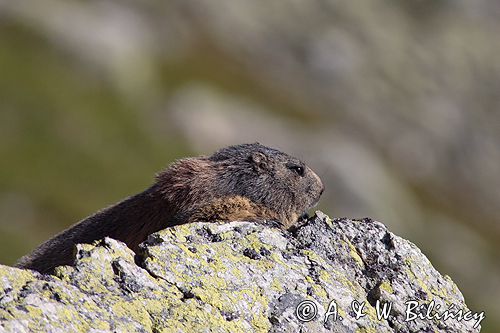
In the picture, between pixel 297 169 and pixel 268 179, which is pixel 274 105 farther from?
pixel 268 179

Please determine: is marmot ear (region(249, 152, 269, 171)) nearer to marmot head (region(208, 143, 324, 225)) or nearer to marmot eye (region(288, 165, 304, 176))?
marmot head (region(208, 143, 324, 225))

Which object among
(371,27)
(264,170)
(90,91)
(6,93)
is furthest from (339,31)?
(264,170)

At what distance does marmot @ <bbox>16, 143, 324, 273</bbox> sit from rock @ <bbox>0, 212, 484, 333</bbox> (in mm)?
1625

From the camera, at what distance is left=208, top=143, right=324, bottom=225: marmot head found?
15344 millimetres

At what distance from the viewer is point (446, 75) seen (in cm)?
11475

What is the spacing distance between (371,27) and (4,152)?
7162 centimetres

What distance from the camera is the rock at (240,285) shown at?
963 cm

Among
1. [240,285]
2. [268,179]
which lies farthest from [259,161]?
[240,285]

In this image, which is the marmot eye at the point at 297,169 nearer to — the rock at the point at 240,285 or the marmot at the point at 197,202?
the marmot at the point at 197,202

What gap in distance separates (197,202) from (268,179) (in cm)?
224

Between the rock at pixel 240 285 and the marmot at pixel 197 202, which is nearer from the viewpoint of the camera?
the rock at pixel 240 285

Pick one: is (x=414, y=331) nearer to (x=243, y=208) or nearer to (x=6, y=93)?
(x=243, y=208)

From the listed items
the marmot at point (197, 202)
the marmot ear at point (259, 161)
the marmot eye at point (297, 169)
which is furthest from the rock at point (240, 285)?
the marmot eye at point (297, 169)

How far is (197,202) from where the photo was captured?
14.2 m
